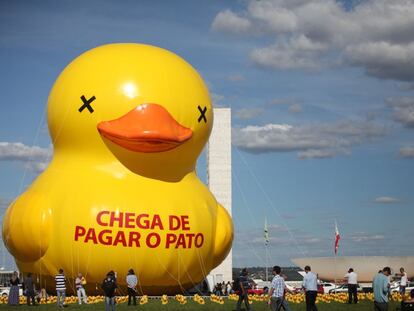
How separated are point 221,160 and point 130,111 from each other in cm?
2479

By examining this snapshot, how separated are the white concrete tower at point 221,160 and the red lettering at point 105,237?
971 inches

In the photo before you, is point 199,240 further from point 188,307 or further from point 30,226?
point 30,226

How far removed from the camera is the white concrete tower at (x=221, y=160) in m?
46.9

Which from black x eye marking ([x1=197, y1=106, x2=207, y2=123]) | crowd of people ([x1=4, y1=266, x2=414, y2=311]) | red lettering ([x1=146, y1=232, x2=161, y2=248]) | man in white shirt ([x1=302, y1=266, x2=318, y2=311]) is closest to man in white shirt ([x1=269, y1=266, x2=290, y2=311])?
crowd of people ([x1=4, y1=266, x2=414, y2=311])

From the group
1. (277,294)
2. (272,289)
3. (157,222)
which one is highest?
(157,222)

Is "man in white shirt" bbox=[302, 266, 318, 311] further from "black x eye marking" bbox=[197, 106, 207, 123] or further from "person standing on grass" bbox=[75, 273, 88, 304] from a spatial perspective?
"black x eye marking" bbox=[197, 106, 207, 123]

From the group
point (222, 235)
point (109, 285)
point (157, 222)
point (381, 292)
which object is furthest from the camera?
point (222, 235)

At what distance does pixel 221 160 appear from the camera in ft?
155

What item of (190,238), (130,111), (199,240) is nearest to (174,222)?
(190,238)

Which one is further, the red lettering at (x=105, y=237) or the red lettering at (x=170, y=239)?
the red lettering at (x=170, y=239)

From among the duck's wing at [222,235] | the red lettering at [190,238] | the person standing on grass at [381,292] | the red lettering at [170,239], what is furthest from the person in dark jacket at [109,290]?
the duck's wing at [222,235]

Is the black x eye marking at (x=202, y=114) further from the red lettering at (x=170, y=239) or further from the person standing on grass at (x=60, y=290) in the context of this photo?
the person standing on grass at (x=60, y=290)

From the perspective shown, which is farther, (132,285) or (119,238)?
(119,238)

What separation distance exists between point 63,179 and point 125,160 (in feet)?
6.49
